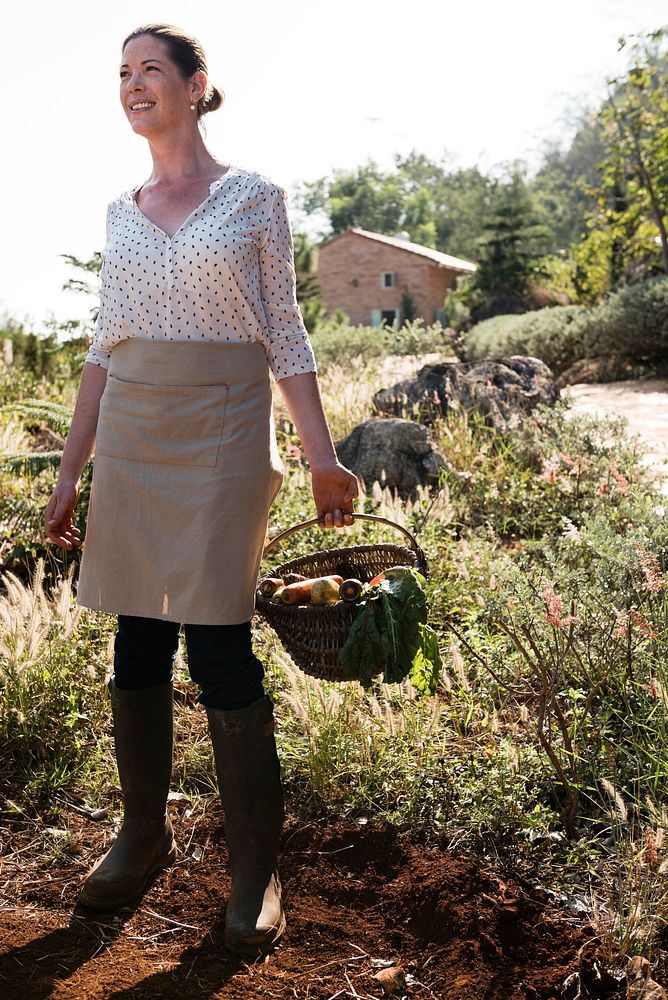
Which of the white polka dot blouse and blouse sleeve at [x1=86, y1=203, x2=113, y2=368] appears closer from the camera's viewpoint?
the white polka dot blouse

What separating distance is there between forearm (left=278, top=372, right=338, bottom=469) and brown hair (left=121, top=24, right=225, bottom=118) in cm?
77

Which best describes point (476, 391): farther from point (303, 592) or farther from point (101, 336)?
point (101, 336)

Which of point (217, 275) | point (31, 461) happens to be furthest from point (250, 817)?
point (31, 461)

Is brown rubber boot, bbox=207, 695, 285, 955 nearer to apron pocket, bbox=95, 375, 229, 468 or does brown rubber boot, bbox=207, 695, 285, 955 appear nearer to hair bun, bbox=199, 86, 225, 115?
apron pocket, bbox=95, 375, 229, 468

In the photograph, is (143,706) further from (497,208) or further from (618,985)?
(497,208)

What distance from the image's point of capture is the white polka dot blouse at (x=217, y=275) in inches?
88.3

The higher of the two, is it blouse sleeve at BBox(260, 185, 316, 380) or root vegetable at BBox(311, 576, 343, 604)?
blouse sleeve at BBox(260, 185, 316, 380)

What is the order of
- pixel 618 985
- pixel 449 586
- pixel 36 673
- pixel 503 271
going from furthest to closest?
1. pixel 503 271
2. pixel 449 586
3. pixel 36 673
4. pixel 618 985

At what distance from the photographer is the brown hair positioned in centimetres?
226

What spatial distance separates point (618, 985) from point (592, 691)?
83 centimetres

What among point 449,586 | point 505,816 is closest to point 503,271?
point 449,586

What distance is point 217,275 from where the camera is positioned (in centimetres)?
223

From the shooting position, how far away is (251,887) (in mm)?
2441

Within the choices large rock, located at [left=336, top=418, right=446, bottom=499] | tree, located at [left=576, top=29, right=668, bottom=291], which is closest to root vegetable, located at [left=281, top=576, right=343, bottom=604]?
large rock, located at [left=336, top=418, right=446, bottom=499]
